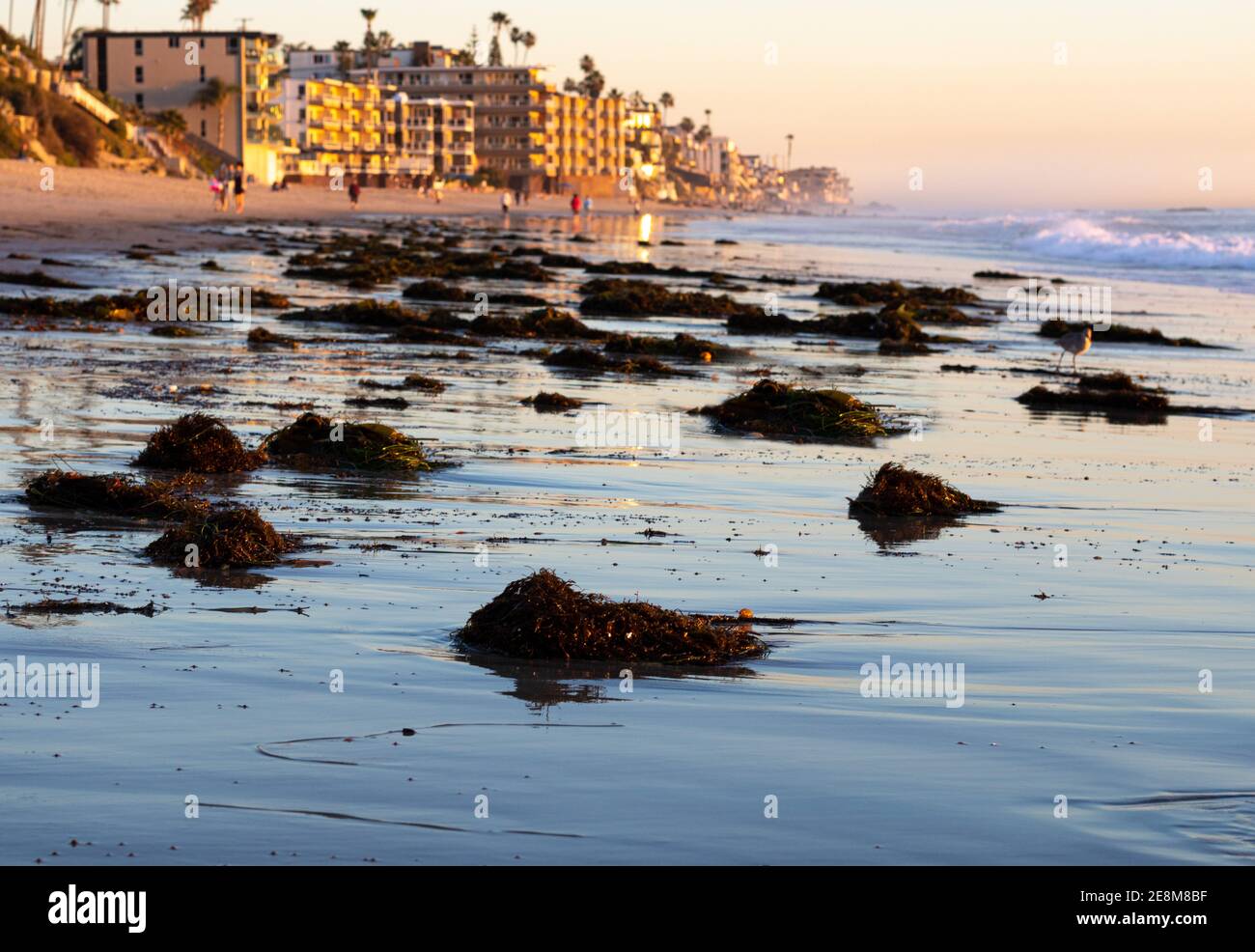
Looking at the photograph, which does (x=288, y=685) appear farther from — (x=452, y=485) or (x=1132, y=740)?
(x=452, y=485)

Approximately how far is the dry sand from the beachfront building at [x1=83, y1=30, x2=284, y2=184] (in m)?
32.6

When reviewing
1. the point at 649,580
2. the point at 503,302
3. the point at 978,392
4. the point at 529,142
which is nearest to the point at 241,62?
the point at 529,142

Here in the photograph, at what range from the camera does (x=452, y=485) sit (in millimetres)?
11562

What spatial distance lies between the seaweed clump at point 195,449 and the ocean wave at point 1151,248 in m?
56.2

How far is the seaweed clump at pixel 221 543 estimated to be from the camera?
843 centimetres

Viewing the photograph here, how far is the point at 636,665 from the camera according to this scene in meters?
6.87

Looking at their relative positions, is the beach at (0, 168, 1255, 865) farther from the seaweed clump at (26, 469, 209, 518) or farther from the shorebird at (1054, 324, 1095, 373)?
the shorebird at (1054, 324, 1095, 373)

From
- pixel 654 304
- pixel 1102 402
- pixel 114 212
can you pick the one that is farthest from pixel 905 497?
pixel 114 212

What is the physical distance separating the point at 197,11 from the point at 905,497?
543ft

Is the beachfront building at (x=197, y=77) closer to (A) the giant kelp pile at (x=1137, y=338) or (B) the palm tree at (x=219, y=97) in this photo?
(B) the palm tree at (x=219, y=97)

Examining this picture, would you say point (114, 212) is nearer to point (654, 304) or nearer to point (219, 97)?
point (654, 304)

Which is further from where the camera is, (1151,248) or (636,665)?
(1151,248)

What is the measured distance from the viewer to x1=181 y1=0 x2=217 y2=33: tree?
161 meters

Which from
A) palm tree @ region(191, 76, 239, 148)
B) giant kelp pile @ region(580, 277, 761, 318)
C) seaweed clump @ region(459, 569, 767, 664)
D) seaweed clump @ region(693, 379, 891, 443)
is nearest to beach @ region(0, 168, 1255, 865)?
seaweed clump @ region(459, 569, 767, 664)
